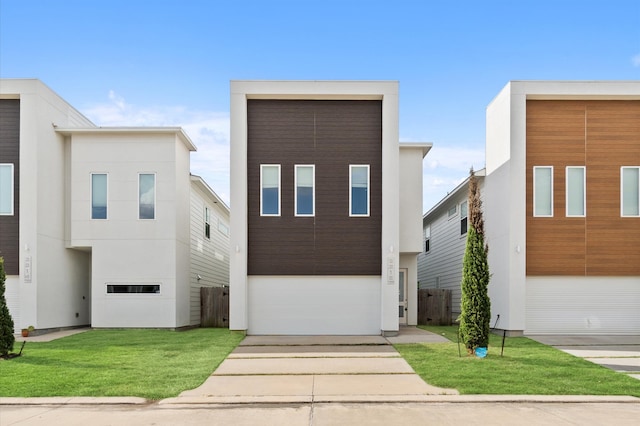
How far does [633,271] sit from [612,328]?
186cm

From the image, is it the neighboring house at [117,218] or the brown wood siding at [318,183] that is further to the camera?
the neighboring house at [117,218]

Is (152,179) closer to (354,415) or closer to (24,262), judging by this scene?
(24,262)

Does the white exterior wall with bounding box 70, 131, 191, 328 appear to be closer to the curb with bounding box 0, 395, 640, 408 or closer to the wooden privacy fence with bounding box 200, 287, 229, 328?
the wooden privacy fence with bounding box 200, 287, 229, 328

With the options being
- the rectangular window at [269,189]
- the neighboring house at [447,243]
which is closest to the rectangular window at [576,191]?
the neighboring house at [447,243]

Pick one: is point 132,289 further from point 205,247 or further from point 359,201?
point 359,201

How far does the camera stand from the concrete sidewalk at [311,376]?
980cm

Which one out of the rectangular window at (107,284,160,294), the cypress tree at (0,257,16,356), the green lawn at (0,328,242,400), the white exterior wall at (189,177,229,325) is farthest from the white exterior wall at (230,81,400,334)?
the cypress tree at (0,257,16,356)

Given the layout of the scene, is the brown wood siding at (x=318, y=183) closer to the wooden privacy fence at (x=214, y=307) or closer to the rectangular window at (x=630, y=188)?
the wooden privacy fence at (x=214, y=307)

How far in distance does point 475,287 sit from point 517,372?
2.40 meters

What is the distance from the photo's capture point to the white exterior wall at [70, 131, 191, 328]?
793 inches

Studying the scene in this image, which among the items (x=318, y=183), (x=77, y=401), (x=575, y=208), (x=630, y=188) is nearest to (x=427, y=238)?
(x=575, y=208)

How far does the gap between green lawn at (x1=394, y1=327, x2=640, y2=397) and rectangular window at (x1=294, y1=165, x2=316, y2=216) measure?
5.64 metres

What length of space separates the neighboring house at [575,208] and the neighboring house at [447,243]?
300 cm

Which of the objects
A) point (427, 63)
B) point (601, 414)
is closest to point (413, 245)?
point (427, 63)
